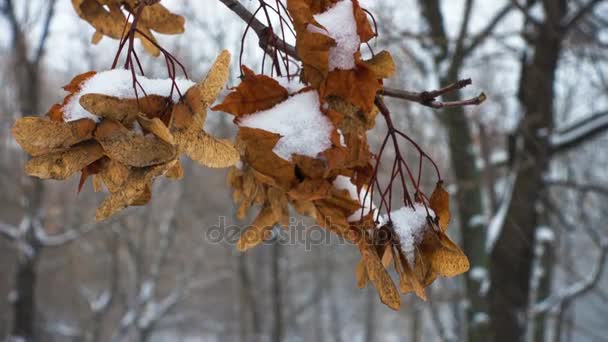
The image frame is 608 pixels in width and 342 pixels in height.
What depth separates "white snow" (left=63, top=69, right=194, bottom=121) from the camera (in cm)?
61

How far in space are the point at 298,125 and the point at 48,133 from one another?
31 cm

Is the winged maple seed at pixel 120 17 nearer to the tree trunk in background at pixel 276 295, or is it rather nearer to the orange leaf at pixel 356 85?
the orange leaf at pixel 356 85

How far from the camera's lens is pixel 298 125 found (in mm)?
607

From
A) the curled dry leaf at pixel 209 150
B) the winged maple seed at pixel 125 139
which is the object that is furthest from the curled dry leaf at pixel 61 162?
the curled dry leaf at pixel 209 150

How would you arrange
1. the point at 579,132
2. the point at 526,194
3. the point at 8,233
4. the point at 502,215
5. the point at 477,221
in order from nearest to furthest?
the point at 579,132
the point at 526,194
the point at 502,215
the point at 477,221
the point at 8,233

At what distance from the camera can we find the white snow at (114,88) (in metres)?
0.61

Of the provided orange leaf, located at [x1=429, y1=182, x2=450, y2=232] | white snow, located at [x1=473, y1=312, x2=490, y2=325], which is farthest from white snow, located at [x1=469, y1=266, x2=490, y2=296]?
orange leaf, located at [x1=429, y1=182, x2=450, y2=232]

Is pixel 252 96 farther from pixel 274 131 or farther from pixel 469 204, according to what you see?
pixel 469 204

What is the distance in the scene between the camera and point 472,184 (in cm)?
397

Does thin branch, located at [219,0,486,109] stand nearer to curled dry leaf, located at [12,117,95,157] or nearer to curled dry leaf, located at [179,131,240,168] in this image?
curled dry leaf, located at [179,131,240,168]

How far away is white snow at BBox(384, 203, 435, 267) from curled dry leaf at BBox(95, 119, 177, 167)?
1.17ft

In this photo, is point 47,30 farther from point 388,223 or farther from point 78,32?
point 388,223

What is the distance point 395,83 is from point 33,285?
431 cm

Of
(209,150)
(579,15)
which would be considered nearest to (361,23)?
(209,150)
